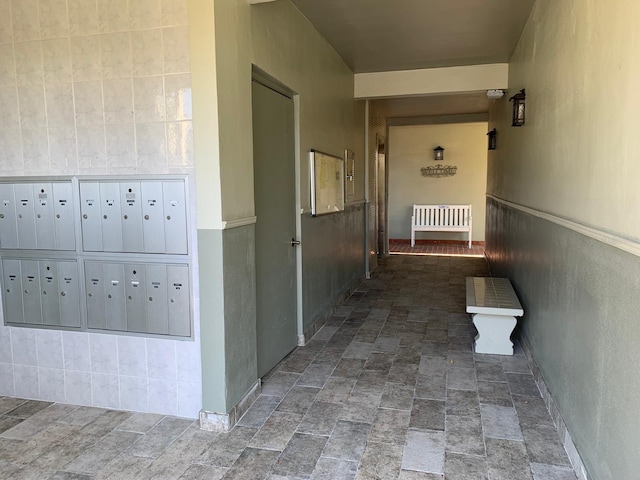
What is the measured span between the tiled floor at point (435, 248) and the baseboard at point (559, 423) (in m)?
5.80

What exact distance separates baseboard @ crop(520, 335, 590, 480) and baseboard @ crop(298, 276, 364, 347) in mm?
1753

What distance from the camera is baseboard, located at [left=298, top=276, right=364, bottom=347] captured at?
389cm

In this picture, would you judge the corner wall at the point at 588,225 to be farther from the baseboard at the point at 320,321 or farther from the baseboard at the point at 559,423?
the baseboard at the point at 320,321

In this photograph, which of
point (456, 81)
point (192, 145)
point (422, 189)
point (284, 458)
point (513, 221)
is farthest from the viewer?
point (422, 189)

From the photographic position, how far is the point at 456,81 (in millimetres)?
5441

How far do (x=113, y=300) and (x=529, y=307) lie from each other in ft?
9.73

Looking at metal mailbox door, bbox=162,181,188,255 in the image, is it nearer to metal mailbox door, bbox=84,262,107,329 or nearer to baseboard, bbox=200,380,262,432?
metal mailbox door, bbox=84,262,107,329

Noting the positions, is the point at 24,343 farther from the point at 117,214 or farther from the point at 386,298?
the point at 386,298

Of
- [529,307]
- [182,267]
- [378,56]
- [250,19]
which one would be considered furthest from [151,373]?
[378,56]

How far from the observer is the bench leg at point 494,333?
3652 mm

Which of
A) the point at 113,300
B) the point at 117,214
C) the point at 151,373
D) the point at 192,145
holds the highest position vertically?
the point at 192,145

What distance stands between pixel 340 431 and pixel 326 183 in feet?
8.07

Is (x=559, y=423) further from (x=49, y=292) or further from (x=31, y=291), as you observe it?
(x=31, y=291)

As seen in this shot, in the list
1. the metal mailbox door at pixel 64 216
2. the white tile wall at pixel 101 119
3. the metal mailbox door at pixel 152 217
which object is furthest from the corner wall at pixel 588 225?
the metal mailbox door at pixel 64 216
